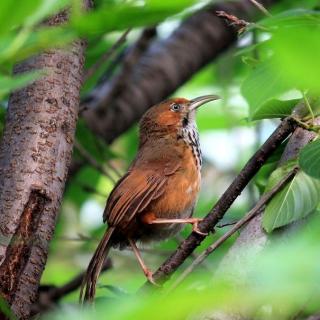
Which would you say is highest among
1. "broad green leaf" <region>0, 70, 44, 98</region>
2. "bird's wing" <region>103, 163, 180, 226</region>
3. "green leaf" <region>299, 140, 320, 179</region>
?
"broad green leaf" <region>0, 70, 44, 98</region>

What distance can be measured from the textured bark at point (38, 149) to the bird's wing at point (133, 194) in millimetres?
876

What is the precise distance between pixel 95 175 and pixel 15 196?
2750mm

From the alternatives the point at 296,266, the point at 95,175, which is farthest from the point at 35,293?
the point at 95,175

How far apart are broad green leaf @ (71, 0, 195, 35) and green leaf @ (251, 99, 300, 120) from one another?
57.1 inches

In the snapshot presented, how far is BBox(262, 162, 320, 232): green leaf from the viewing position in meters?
2.20

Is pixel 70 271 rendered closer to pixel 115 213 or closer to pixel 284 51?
pixel 115 213

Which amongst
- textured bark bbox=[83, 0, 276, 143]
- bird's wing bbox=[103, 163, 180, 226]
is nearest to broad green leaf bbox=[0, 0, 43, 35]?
bird's wing bbox=[103, 163, 180, 226]

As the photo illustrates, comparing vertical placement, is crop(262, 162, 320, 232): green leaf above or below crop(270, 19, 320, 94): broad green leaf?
below

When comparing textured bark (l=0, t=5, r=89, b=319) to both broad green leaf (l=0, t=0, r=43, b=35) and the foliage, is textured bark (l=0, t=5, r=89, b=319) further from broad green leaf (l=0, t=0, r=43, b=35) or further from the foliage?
broad green leaf (l=0, t=0, r=43, b=35)

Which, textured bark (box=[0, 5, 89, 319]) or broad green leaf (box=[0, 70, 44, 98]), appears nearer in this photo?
broad green leaf (box=[0, 70, 44, 98])

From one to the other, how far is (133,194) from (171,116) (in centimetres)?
119

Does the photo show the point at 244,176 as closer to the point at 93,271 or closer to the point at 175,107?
the point at 93,271

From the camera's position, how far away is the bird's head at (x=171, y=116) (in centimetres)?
461

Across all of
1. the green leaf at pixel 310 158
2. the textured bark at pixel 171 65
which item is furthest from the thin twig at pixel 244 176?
the textured bark at pixel 171 65
